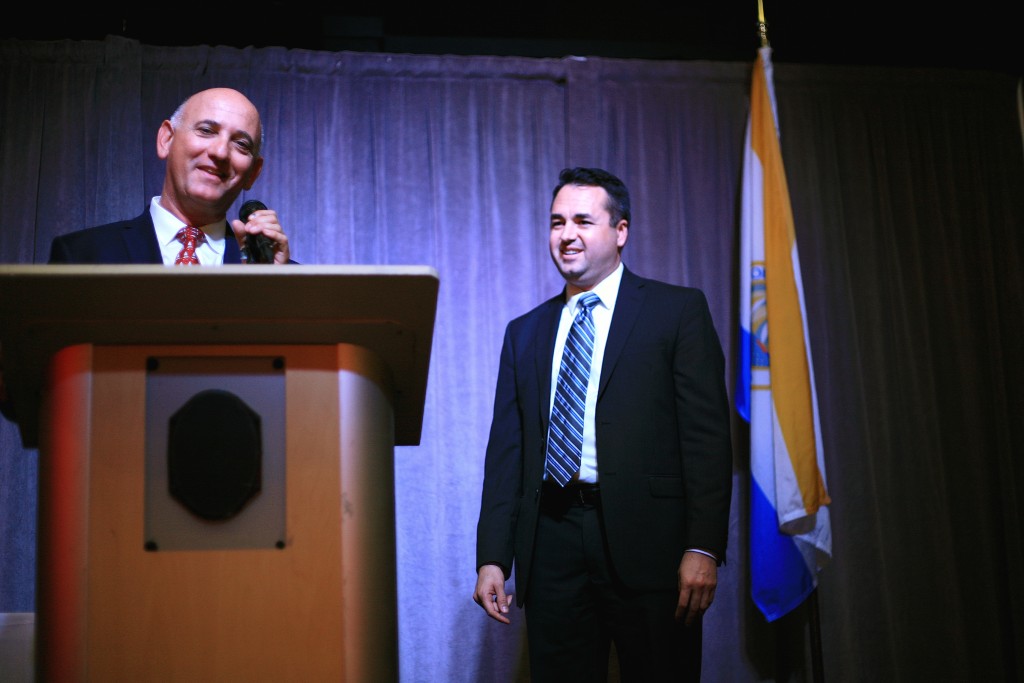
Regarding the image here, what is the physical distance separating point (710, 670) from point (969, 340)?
5.82ft

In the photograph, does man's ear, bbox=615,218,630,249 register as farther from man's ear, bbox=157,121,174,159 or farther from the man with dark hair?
man's ear, bbox=157,121,174,159

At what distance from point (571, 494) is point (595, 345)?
407 millimetres

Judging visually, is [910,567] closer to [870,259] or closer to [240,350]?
[870,259]

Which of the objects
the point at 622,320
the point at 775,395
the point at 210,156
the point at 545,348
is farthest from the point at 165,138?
the point at 775,395

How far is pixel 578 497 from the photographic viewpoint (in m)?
2.33

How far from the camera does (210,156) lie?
6.94 feet

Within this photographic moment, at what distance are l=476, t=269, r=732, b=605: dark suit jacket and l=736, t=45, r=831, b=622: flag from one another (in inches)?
43.1

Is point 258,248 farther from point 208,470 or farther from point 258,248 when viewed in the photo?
point 208,470

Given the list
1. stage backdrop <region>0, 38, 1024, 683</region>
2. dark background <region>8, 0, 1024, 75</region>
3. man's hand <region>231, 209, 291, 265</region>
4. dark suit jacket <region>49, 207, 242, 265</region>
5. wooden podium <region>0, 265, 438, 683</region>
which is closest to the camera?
wooden podium <region>0, 265, 438, 683</region>

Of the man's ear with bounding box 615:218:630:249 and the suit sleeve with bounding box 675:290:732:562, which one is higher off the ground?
the man's ear with bounding box 615:218:630:249

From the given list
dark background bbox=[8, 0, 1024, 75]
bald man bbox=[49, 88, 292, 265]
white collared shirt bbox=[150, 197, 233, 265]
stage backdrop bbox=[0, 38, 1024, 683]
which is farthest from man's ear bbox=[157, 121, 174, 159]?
dark background bbox=[8, 0, 1024, 75]

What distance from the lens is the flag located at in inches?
133

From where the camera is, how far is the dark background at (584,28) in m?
3.96

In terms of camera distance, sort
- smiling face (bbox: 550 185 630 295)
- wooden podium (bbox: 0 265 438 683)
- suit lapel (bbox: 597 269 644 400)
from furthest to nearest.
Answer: smiling face (bbox: 550 185 630 295), suit lapel (bbox: 597 269 644 400), wooden podium (bbox: 0 265 438 683)
